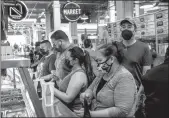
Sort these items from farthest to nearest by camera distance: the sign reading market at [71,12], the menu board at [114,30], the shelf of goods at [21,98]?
the sign reading market at [71,12] → the menu board at [114,30] → the shelf of goods at [21,98]

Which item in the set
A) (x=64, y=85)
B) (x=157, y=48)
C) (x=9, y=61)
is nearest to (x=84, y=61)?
(x=64, y=85)

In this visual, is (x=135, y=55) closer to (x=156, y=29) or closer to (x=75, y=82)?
(x=75, y=82)

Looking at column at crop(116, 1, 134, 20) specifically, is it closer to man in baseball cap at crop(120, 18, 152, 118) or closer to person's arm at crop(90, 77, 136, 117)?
man in baseball cap at crop(120, 18, 152, 118)

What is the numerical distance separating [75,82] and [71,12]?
813 cm

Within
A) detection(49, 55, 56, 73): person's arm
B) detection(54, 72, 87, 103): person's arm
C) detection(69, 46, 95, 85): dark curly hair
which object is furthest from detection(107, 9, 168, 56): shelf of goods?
detection(54, 72, 87, 103): person's arm

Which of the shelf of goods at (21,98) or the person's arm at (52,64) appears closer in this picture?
the shelf of goods at (21,98)

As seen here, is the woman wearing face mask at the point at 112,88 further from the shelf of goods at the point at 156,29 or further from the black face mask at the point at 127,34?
the shelf of goods at the point at 156,29

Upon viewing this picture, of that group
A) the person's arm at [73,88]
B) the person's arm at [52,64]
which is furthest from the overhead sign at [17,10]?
the person's arm at [73,88]

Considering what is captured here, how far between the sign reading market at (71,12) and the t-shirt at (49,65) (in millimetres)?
5807

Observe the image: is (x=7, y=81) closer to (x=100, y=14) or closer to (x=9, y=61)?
(x=9, y=61)

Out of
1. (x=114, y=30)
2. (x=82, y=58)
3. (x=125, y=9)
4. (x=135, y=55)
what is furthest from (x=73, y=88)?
(x=125, y=9)

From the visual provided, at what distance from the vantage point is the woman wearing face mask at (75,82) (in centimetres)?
245

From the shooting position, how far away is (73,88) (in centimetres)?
243

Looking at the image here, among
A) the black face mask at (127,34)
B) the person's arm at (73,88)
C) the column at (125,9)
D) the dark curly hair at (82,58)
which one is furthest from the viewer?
the column at (125,9)
